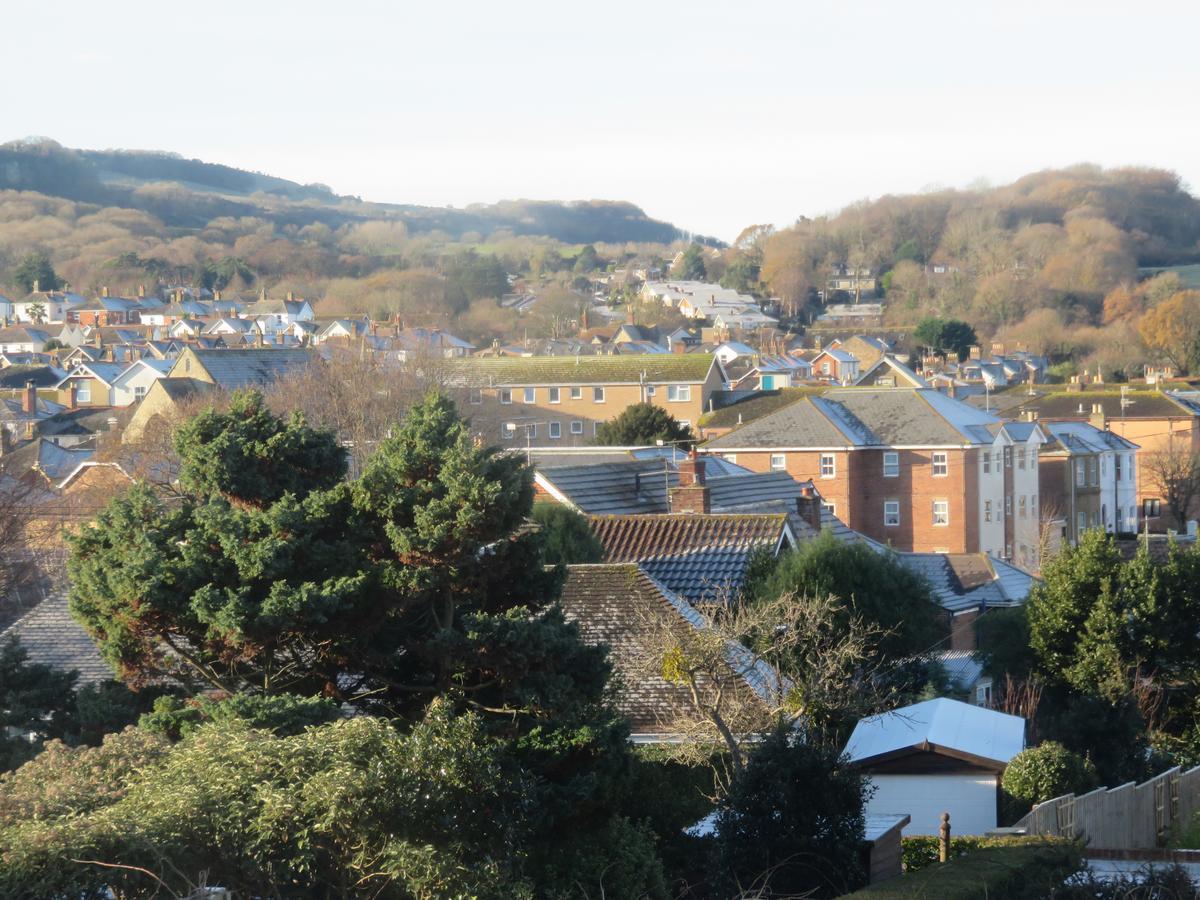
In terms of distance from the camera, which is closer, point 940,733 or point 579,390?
point 940,733

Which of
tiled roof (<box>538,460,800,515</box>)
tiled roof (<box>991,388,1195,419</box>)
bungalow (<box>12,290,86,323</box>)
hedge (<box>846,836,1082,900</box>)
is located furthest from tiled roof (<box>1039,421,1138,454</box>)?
bungalow (<box>12,290,86,323</box>)

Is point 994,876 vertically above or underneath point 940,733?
above

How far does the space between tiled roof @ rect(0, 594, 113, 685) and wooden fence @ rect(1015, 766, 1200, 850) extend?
10090mm

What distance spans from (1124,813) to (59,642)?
12.5 m

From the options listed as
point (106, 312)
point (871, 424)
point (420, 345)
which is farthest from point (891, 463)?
point (106, 312)

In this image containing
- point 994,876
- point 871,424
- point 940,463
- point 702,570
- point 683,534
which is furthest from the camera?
point 871,424

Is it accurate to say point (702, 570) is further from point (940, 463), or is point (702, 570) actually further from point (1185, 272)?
point (1185, 272)

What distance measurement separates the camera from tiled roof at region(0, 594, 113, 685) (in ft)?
61.0

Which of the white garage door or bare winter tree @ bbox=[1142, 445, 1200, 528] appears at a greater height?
the white garage door

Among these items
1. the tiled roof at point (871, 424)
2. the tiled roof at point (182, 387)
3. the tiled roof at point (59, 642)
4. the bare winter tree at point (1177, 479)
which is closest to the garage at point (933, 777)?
the tiled roof at point (59, 642)

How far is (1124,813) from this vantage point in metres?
17.2

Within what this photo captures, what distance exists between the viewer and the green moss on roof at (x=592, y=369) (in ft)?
215

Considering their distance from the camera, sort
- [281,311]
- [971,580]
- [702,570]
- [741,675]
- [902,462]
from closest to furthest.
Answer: [741,675] < [702,570] < [971,580] < [902,462] < [281,311]

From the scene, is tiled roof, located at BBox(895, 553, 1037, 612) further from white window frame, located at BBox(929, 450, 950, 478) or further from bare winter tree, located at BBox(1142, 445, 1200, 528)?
bare winter tree, located at BBox(1142, 445, 1200, 528)
